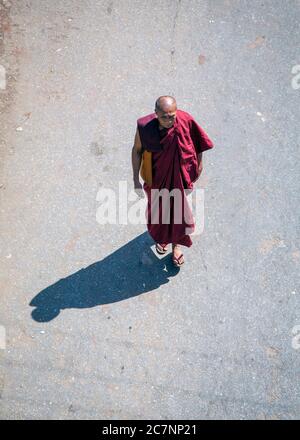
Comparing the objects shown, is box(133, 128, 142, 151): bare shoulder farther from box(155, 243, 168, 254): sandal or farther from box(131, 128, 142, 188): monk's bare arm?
box(155, 243, 168, 254): sandal

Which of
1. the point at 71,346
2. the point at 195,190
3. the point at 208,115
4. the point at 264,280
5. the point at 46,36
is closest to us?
the point at 71,346

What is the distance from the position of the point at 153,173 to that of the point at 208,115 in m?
1.64

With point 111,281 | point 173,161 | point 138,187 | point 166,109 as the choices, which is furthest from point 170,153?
point 111,281

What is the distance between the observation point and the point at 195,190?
182 inches

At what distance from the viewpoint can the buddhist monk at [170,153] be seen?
3275mm

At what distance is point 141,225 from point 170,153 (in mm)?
1244

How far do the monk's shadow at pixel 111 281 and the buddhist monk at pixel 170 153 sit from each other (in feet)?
0.97

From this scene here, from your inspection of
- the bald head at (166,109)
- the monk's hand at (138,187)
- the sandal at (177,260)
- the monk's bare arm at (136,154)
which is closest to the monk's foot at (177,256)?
the sandal at (177,260)

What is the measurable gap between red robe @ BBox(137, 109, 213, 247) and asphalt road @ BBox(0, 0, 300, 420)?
40 centimetres

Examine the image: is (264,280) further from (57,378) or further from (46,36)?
(46,36)

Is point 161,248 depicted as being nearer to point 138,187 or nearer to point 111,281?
point 111,281

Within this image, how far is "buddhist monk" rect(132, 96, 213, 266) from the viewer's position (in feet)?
10.7

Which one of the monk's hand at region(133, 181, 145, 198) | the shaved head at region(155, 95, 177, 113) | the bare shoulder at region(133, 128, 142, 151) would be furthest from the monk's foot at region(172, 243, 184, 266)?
the shaved head at region(155, 95, 177, 113)

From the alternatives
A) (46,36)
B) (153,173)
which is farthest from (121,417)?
(46,36)
